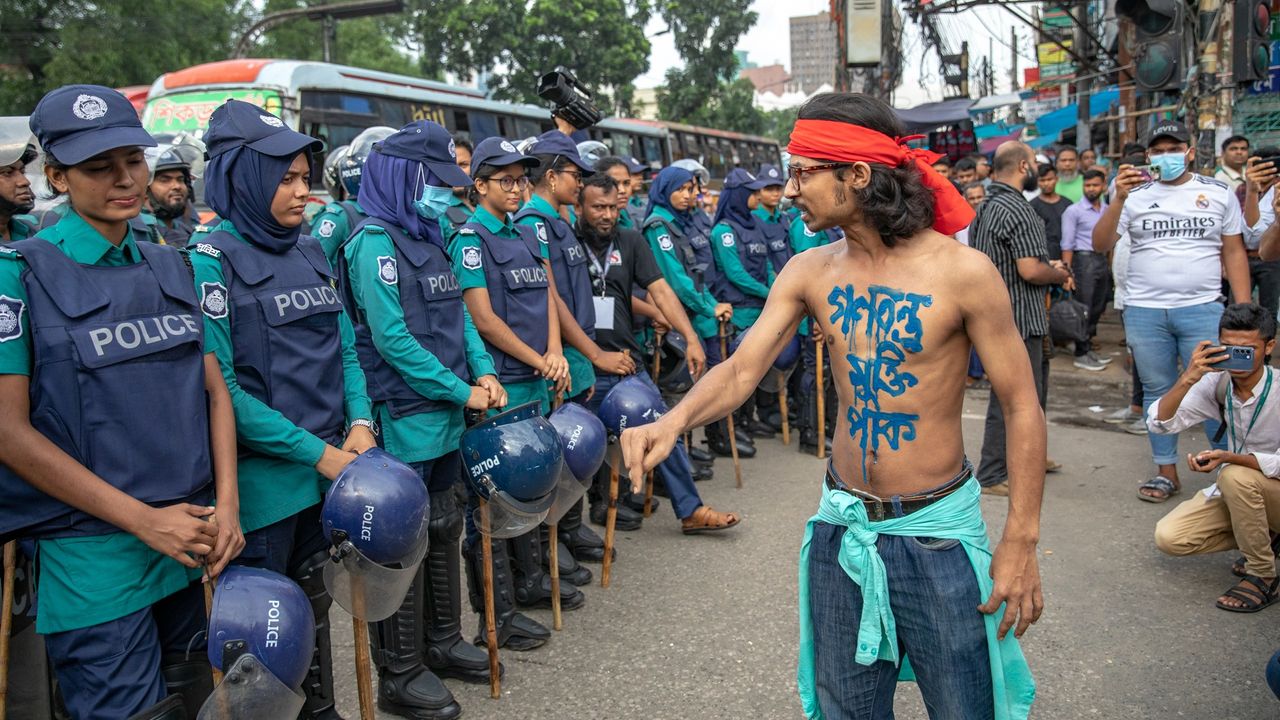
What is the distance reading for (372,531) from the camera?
9.35 feet

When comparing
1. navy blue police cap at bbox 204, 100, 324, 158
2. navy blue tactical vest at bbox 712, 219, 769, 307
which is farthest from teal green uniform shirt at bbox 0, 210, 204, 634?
navy blue tactical vest at bbox 712, 219, 769, 307

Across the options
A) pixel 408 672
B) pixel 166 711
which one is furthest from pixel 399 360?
pixel 166 711

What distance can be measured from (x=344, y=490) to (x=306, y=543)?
1.53 feet

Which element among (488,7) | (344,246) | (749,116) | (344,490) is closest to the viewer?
(344,490)

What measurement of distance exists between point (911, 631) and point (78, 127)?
2.38 m

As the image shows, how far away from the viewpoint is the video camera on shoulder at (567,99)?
6527 mm

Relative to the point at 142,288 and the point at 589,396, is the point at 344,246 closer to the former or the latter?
the point at 142,288

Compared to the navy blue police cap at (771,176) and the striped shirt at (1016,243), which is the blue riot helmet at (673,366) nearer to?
the striped shirt at (1016,243)

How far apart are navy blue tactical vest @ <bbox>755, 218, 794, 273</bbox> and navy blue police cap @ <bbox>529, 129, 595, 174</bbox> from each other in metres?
2.95

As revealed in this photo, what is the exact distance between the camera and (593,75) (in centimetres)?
3256

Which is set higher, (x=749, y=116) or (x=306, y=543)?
(x=749, y=116)

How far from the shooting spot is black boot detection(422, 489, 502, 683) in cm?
375

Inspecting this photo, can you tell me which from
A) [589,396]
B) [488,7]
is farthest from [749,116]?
[589,396]

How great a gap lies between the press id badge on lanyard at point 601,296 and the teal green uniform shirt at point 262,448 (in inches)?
94.0
